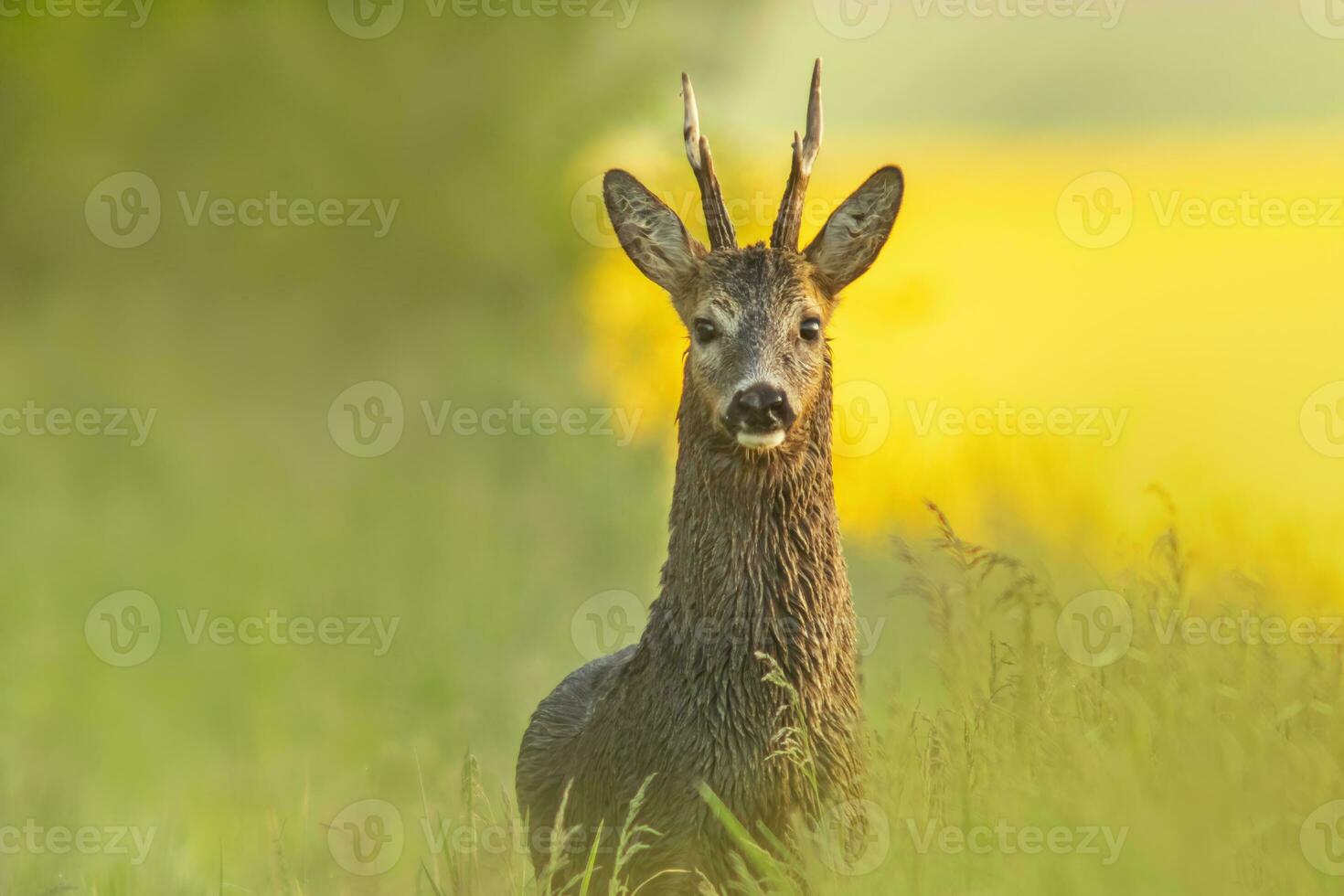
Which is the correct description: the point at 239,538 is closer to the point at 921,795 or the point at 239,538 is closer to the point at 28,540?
the point at 28,540

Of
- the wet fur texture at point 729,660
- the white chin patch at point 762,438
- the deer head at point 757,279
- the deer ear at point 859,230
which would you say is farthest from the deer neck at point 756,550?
the deer ear at point 859,230

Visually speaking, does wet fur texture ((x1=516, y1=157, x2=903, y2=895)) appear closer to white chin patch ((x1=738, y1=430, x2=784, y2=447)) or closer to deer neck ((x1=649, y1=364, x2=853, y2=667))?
deer neck ((x1=649, y1=364, x2=853, y2=667))

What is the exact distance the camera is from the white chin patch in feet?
18.6

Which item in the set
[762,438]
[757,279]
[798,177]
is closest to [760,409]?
[762,438]

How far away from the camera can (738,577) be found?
5.91 m

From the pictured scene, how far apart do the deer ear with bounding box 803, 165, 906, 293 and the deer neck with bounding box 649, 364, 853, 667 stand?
2.17 ft

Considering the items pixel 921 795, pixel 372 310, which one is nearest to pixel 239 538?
pixel 372 310

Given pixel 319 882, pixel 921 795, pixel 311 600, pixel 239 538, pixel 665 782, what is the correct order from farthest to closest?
pixel 239 538
pixel 311 600
pixel 319 882
pixel 665 782
pixel 921 795

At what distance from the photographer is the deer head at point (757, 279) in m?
5.84

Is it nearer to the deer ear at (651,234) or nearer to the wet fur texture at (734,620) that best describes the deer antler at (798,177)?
the wet fur texture at (734,620)

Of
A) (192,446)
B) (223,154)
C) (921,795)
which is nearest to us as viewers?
(921,795)

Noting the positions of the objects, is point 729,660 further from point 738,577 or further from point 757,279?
point 757,279

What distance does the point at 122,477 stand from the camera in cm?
1509

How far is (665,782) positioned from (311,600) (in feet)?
22.8
